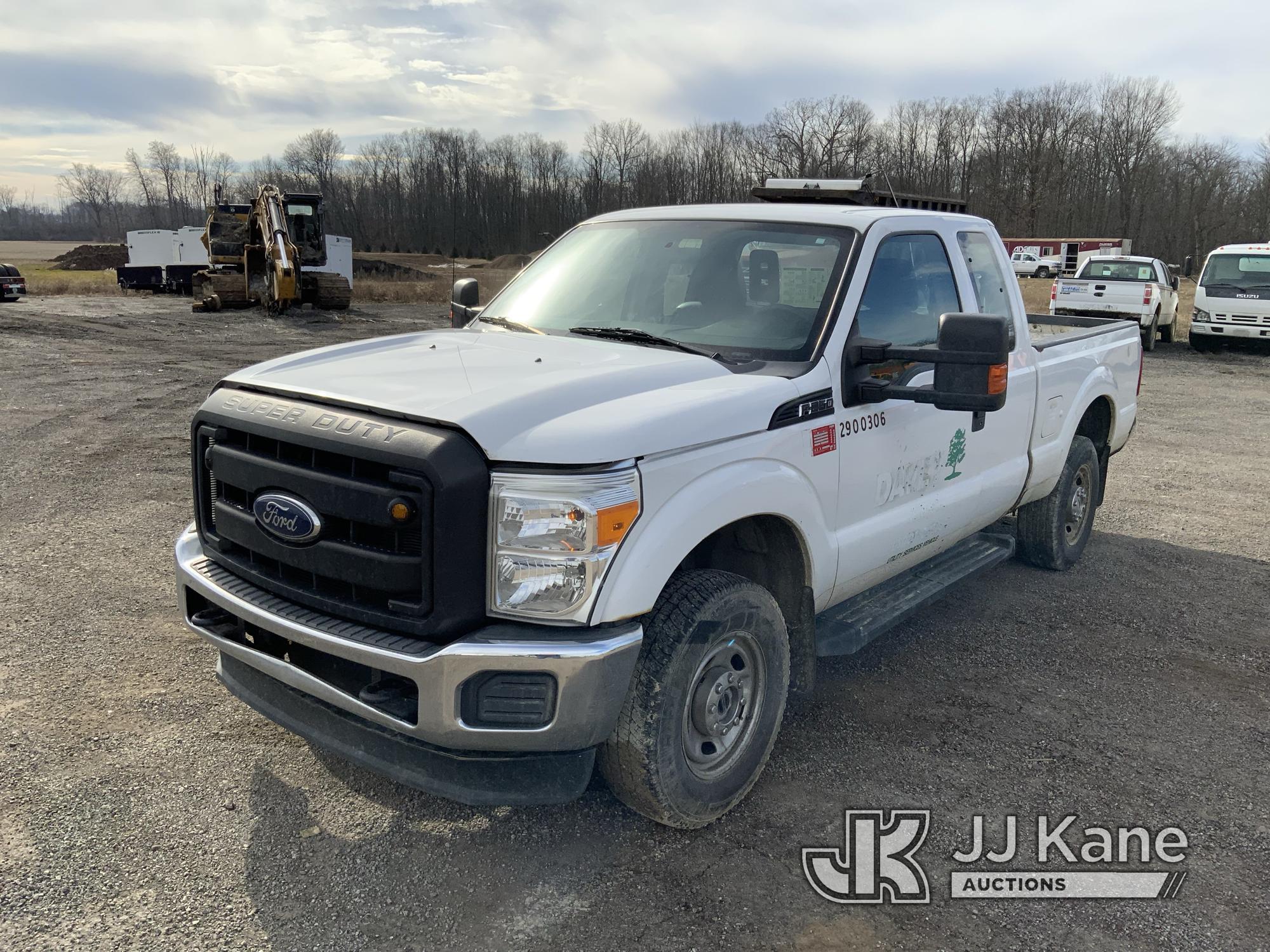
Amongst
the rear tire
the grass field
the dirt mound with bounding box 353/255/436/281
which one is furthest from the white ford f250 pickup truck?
the dirt mound with bounding box 353/255/436/281

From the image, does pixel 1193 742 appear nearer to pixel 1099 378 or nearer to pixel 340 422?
pixel 1099 378

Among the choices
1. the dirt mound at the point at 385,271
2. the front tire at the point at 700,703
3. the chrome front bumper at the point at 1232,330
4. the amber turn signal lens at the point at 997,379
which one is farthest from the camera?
the dirt mound at the point at 385,271

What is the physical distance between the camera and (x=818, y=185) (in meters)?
7.30

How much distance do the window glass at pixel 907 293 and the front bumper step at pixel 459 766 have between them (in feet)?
6.33

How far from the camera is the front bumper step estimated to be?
2.82m

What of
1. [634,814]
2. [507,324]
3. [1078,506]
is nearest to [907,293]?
[507,324]

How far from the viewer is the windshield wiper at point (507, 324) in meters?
4.16

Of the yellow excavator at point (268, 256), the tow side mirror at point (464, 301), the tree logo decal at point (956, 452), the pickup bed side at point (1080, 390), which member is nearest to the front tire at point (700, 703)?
the tree logo decal at point (956, 452)

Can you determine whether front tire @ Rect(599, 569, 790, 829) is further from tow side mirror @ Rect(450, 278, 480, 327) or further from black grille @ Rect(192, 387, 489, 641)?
tow side mirror @ Rect(450, 278, 480, 327)

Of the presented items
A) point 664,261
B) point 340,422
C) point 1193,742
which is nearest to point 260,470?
point 340,422

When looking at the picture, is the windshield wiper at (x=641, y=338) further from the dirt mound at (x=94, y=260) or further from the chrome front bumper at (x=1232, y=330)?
the dirt mound at (x=94, y=260)

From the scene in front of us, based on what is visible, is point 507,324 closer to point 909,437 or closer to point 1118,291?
point 909,437

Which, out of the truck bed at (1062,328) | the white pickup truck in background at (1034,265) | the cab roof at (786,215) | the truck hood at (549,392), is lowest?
the truck hood at (549,392)

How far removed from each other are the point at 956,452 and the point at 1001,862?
6.00 ft
